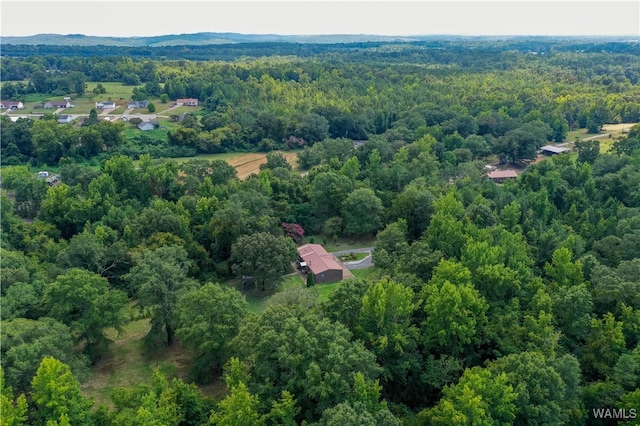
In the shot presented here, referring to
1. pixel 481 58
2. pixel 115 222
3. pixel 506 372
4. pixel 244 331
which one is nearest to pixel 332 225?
pixel 115 222

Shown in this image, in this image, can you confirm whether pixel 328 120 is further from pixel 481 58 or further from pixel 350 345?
pixel 481 58

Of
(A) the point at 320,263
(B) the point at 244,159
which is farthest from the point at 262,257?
(B) the point at 244,159

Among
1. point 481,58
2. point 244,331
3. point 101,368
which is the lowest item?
point 101,368

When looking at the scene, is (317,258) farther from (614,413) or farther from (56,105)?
(56,105)

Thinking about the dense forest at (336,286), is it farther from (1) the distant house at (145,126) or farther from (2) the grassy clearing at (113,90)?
(2) the grassy clearing at (113,90)

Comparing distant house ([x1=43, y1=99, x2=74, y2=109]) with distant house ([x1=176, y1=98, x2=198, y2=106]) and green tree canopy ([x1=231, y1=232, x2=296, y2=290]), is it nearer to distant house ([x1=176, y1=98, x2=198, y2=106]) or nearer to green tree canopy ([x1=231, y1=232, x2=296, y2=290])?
distant house ([x1=176, y1=98, x2=198, y2=106])

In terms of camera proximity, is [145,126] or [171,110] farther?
[171,110]

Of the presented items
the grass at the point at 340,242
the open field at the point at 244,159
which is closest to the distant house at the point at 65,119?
the open field at the point at 244,159
